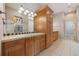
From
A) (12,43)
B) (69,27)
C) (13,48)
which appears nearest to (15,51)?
(13,48)

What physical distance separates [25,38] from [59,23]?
911 mm

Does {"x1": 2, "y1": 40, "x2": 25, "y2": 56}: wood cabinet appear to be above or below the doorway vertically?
below

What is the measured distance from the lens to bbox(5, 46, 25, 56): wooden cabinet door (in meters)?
2.09

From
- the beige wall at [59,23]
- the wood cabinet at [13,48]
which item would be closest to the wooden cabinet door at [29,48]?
the wood cabinet at [13,48]

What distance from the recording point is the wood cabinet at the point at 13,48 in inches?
79.3

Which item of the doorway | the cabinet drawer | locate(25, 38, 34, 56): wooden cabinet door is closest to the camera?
the cabinet drawer

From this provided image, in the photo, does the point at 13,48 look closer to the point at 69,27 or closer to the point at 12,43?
the point at 12,43

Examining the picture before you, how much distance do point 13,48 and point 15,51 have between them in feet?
0.38

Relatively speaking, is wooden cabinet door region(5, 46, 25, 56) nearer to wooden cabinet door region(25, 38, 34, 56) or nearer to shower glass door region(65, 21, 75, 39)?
wooden cabinet door region(25, 38, 34, 56)

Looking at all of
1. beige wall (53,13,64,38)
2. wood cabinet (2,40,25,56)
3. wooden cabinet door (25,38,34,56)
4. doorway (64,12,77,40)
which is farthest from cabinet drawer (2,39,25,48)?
doorway (64,12,77,40)

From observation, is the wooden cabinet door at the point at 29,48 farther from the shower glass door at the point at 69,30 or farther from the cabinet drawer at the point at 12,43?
the shower glass door at the point at 69,30

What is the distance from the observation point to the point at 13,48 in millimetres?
2242

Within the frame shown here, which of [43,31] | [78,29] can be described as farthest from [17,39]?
[43,31]

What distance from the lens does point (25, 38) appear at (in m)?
2.76
